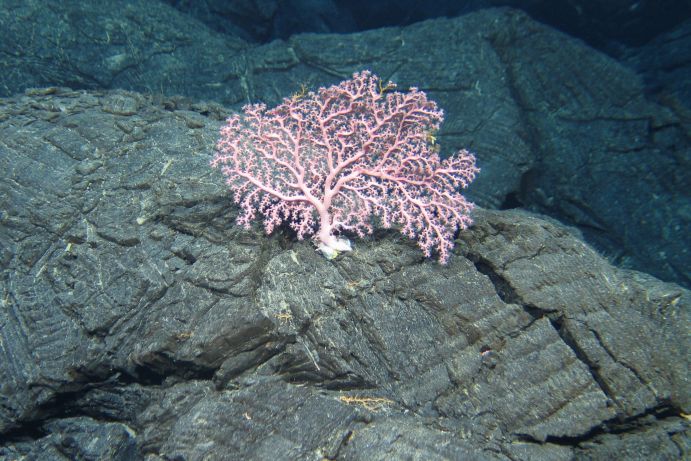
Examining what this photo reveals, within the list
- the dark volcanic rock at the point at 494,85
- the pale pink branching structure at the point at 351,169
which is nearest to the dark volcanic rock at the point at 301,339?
the pale pink branching structure at the point at 351,169

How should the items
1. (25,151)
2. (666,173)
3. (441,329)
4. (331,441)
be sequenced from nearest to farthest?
(331,441)
(441,329)
(25,151)
(666,173)

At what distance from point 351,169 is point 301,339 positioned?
1.43 m

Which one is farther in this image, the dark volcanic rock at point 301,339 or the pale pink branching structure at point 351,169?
the pale pink branching structure at point 351,169

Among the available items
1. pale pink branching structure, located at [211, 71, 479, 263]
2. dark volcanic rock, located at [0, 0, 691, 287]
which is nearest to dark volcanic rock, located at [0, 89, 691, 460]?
pale pink branching structure, located at [211, 71, 479, 263]

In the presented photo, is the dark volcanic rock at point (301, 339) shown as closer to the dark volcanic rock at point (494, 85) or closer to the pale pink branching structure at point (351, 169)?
the pale pink branching structure at point (351, 169)

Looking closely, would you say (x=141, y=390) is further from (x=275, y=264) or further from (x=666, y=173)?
(x=666, y=173)

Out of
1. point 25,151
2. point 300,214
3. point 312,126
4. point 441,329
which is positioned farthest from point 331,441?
point 25,151

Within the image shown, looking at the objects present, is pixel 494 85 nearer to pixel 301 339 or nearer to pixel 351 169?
pixel 351 169

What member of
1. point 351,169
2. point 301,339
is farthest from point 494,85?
point 301,339

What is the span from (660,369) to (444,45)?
576cm

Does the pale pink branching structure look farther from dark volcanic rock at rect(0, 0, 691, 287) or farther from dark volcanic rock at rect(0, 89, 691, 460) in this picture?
dark volcanic rock at rect(0, 0, 691, 287)

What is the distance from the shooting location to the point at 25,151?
127 inches

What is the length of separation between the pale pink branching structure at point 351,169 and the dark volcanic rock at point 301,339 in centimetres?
23

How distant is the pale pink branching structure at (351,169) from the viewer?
2.92m
